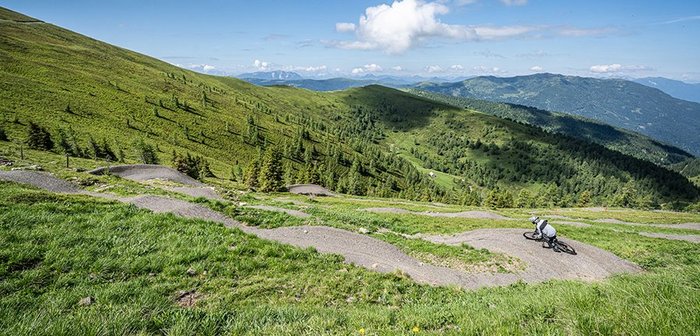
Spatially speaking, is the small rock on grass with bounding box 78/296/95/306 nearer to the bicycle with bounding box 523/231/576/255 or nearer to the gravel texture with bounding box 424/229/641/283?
the gravel texture with bounding box 424/229/641/283

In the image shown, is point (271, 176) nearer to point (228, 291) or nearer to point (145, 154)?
point (145, 154)

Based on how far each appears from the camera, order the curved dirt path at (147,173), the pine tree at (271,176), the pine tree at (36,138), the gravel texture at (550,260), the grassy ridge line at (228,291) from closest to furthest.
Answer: the grassy ridge line at (228,291) < the gravel texture at (550,260) < the curved dirt path at (147,173) < the pine tree at (36,138) < the pine tree at (271,176)

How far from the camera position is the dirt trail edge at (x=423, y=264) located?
16.7 meters

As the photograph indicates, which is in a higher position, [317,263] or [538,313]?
[538,313]

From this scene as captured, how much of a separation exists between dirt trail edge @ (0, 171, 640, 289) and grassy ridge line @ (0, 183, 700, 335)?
2.41m

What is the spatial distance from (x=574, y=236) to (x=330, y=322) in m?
33.7

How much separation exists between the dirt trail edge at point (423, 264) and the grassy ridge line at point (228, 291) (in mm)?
2414

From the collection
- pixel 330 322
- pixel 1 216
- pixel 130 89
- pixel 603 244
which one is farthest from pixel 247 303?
pixel 130 89

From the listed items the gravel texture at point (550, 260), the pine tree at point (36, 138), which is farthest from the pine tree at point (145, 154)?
the gravel texture at point (550, 260)

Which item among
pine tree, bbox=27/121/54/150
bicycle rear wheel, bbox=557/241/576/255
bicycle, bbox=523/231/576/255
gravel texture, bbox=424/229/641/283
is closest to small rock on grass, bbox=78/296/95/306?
gravel texture, bbox=424/229/641/283

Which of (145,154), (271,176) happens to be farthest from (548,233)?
(145,154)

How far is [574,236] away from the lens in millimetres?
30766

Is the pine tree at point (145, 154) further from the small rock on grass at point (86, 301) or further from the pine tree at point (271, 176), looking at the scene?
the small rock on grass at point (86, 301)

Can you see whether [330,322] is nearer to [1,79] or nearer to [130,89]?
[1,79]
